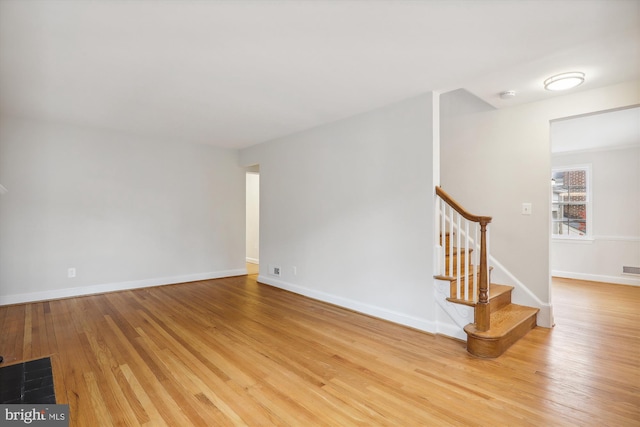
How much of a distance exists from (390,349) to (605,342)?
1.97 m

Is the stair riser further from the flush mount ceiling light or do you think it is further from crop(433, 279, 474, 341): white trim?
the flush mount ceiling light

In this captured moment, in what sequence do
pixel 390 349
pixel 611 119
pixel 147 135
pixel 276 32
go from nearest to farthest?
pixel 276 32, pixel 390 349, pixel 611 119, pixel 147 135

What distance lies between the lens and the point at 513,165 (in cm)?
349

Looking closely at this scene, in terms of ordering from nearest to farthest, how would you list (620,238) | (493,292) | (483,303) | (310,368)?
(310,368), (483,303), (493,292), (620,238)

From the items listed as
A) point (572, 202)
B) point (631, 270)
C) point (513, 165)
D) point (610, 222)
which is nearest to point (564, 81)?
point (513, 165)

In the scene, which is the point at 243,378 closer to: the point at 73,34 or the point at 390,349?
the point at 390,349

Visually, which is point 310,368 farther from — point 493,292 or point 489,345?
point 493,292

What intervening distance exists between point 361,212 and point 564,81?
2215 mm

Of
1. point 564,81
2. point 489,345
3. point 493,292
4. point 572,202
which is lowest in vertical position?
point 489,345

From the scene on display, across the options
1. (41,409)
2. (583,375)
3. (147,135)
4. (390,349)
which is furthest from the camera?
(147,135)

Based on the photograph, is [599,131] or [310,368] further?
[599,131]

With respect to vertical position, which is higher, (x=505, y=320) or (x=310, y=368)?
(x=505, y=320)

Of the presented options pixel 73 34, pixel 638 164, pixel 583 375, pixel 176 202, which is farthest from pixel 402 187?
pixel 638 164

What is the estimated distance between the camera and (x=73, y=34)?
213 cm
